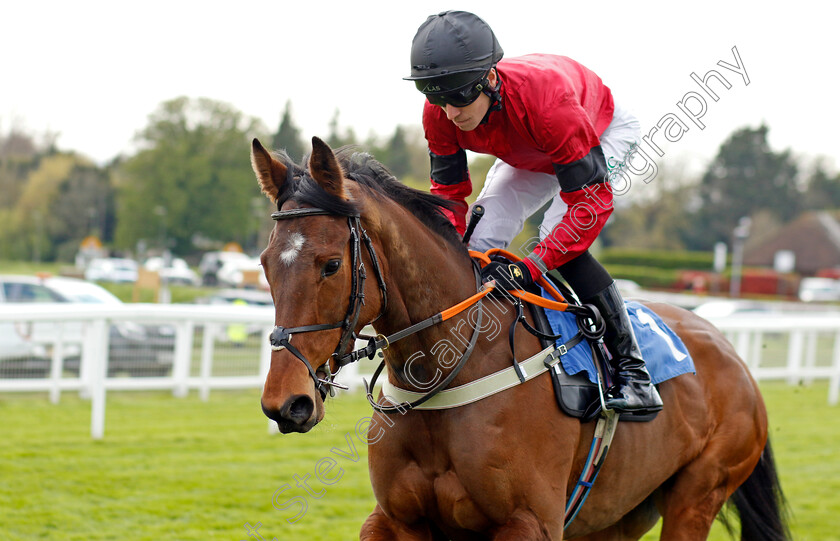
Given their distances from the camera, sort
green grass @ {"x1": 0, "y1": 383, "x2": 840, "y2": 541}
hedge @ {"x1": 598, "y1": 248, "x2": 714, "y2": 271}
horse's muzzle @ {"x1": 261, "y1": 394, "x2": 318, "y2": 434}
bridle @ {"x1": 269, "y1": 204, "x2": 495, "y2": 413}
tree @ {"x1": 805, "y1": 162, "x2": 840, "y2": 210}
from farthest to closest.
Answer: tree @ {"x1": 805, "y1": 162, "x2": 840, "y2": 210}
hedge @ {"x1": 598, "y1": 248, "x2": 714, "y2": 271}
green grass @ {"x1": 0, "y1": 383, "x2": 840, "y2": 541}
bridle @ {"x1": 269, "y1": 204, "x2": 495, "y2": 413}
horse's muzzle @ {"x1": 261, "y1": 394, "x2": 318, "y2": 434}

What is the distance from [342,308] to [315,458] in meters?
4.79

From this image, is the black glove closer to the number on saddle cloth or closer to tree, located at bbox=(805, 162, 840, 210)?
the number on saddle cloth

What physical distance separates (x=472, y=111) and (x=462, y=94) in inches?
4.4

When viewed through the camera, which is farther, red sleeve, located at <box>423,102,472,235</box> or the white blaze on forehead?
red sleeve, located at <box>423,102,472,235</box>

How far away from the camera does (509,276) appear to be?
2805 mm

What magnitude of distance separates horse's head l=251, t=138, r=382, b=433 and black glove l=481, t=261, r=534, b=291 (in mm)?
577

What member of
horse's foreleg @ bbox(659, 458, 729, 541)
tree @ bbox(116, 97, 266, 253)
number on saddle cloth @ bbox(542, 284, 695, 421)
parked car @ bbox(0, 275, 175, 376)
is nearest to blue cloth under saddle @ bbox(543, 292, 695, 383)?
number on saddle cloth @ bbox(542, 284, 695, 421)

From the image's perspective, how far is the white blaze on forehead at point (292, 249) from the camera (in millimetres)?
2215

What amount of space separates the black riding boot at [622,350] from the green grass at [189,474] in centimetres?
133

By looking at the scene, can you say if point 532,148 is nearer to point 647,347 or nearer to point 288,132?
point 647,347

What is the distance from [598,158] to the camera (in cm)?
284

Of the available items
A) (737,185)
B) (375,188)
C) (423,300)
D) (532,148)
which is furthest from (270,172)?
(737,185)

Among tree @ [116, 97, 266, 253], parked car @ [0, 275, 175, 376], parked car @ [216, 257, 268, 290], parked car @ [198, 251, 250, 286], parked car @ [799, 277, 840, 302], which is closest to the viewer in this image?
parked car @ [0, 275, 175, 376]

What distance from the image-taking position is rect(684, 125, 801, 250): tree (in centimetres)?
5312
